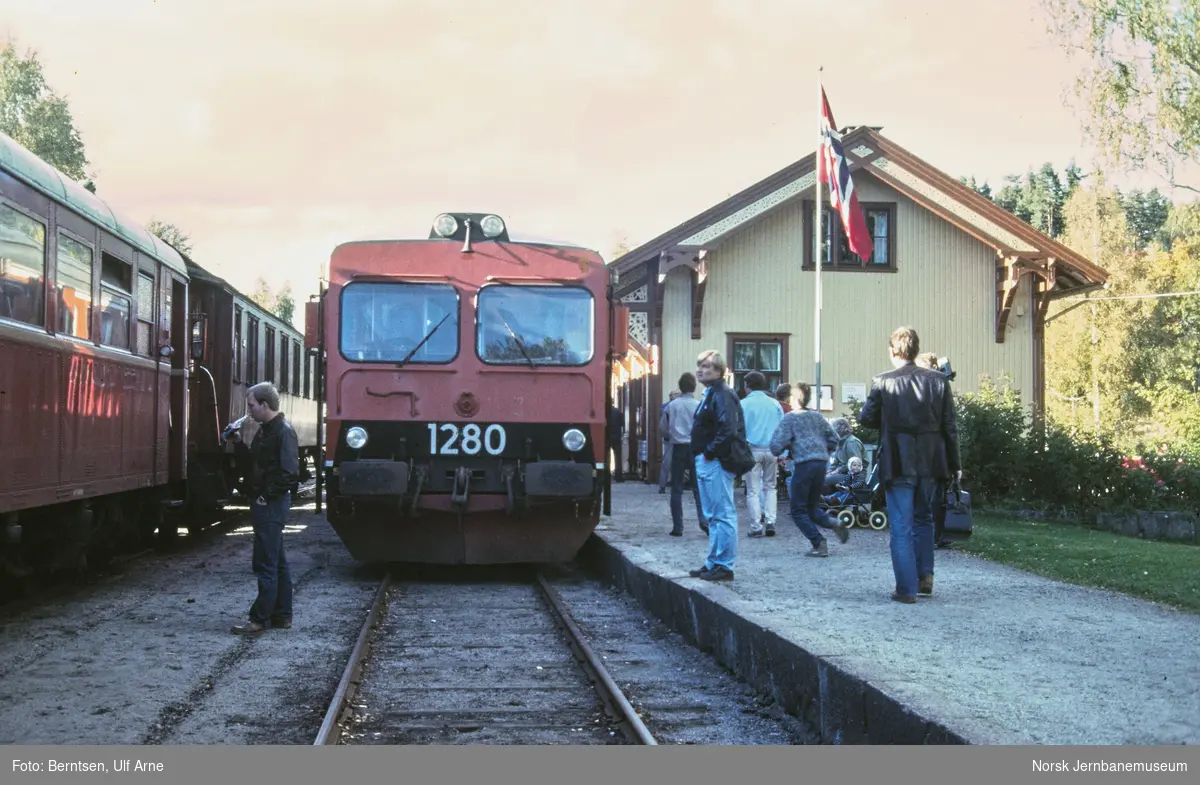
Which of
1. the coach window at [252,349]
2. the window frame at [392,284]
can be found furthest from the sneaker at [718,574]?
the coach window at [252,349]

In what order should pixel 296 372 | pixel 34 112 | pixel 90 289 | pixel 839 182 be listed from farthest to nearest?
1. pixel 34 112
2. pixel 296 372
3. pixel 839 182
4. pixel 90 289

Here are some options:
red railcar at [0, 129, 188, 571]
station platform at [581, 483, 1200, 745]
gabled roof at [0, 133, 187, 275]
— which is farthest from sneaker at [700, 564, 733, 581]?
gabled roof at [0, 133, 187, 275]

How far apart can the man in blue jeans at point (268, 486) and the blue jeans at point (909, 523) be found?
4.02 metres

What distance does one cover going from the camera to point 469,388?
12.0 m

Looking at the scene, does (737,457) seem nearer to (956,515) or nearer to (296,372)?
(956,515)

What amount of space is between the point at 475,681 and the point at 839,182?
572 inches

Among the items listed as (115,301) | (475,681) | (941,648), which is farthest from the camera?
(115,301)

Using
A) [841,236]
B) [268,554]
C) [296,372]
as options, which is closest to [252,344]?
[296,372]

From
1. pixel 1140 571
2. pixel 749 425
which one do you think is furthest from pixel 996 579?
pixel 749 425

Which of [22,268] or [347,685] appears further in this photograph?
[22,268]

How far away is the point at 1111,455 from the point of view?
19.2 m

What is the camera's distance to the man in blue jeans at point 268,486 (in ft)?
30.0

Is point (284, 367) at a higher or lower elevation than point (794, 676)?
higher

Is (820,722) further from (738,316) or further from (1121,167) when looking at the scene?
(1121,167)
